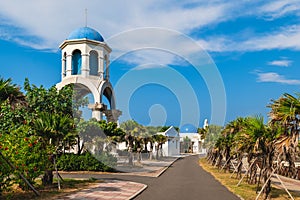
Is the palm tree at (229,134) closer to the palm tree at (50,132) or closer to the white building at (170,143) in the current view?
the palm tree at (50,132)

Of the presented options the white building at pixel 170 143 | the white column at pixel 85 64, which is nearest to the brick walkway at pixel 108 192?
the white column at pixel 85 64

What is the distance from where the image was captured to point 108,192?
1593 cm

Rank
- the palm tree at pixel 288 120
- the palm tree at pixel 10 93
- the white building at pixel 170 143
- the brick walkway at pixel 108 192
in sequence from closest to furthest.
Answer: the palm tree at pixel 288 120, the brick walkway at pixel 108 192, the palm tree at pixel 10 93, the white building at pixel 170 143

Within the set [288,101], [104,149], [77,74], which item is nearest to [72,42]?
[77,74]

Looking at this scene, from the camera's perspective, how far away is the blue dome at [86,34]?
111 ft

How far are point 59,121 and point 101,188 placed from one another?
3832 mm

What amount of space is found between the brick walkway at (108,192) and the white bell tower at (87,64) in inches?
618

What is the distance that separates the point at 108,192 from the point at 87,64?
19324 millimetres

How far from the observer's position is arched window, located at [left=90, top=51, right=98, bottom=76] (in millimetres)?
33875

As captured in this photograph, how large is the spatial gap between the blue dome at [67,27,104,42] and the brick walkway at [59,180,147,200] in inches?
738

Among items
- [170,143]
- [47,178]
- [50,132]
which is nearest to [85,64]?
A: [50,132]

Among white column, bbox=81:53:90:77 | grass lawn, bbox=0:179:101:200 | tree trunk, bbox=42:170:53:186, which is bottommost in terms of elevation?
grass lawn, bbox=0:179:101:200

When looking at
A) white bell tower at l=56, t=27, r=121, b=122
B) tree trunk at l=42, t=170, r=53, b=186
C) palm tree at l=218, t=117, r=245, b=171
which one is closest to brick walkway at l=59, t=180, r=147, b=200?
tree trunk at l=42, t=170, r=53, b=186

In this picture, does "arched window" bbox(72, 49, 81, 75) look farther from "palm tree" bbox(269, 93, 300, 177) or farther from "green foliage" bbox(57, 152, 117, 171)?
"palm tree" bbox(269, 93, 300, 177)
